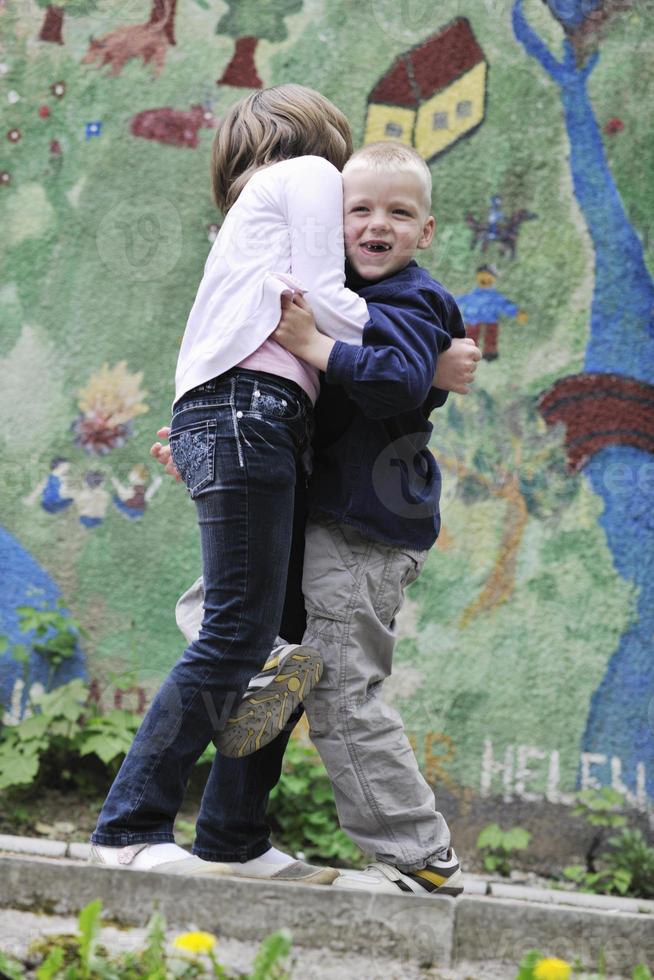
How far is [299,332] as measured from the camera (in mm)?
2316

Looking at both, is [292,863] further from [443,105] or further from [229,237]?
[443,105]

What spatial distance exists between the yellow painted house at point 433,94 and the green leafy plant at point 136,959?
3.24m

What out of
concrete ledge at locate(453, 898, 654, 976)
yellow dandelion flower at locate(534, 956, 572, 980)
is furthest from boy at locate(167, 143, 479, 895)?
yellow dandelion flower at locate(534, 956, 572, 980)

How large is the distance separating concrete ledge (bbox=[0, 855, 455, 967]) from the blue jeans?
529 mm

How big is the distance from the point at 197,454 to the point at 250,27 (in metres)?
2.57

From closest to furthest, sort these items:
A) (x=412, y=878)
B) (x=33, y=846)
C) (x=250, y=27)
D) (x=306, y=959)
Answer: (x=306, y=959) → (x=412, y=878) → (x=33, y=846) → (x=250, y=27)

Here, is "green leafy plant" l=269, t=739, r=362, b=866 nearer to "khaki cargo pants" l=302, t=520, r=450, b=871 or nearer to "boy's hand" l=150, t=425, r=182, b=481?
"khaki cargo pants" l=302, t=520, r=450, b=871

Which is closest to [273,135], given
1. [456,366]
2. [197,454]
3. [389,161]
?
[389,161]

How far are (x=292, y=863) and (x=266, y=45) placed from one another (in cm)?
304

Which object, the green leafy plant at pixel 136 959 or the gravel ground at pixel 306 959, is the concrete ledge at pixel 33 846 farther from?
the green leafy plant at pixel 136 959

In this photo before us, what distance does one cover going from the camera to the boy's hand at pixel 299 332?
231 centimetres

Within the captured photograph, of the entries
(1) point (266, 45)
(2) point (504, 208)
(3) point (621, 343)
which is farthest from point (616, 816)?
(1) point (266, 45)

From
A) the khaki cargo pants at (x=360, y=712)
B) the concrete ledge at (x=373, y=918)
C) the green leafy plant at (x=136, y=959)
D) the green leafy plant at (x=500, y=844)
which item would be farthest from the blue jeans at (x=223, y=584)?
the green leafy plant at (x=500, y=844)

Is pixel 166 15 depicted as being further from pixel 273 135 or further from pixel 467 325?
pixel 273 135
